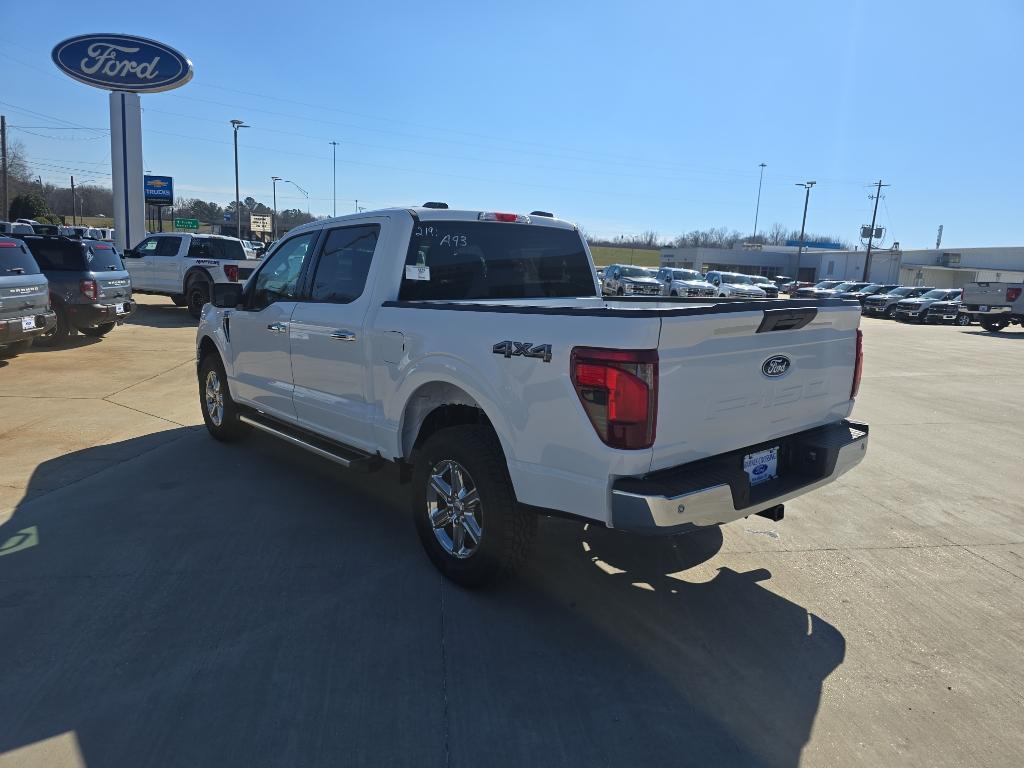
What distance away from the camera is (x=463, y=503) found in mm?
3680

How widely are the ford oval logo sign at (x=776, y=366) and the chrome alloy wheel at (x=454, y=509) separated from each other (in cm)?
156

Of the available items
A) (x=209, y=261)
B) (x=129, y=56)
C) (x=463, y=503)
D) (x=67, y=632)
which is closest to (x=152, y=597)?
(x=67, y=632)

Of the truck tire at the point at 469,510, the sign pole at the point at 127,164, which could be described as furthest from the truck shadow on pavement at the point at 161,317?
the truck tire at the point at 469,510

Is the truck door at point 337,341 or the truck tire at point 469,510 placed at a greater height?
the truck door at point 337,341

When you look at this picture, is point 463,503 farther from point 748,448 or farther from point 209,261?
point 209,261

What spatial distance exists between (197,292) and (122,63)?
45.5ft

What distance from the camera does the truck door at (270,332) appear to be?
5.20 m

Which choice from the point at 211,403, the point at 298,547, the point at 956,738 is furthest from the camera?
the point at 211,403

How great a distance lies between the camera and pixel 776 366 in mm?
3412

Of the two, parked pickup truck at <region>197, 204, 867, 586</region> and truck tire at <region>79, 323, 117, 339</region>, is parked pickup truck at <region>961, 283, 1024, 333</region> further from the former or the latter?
truck tire at <region>79, 323, 117, 339</region>

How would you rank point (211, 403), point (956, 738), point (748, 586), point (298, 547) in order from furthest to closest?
point (211, 403) → point (298, 547) → point (748, 586) → point (956, 738)

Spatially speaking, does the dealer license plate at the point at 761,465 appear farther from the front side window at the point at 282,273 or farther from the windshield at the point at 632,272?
the windshield at the point at 632,272

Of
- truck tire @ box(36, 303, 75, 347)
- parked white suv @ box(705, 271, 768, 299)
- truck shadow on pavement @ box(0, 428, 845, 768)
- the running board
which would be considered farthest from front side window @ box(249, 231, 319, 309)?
parked white suv @ box(705, 271, 768, 299)

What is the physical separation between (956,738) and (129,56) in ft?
101
